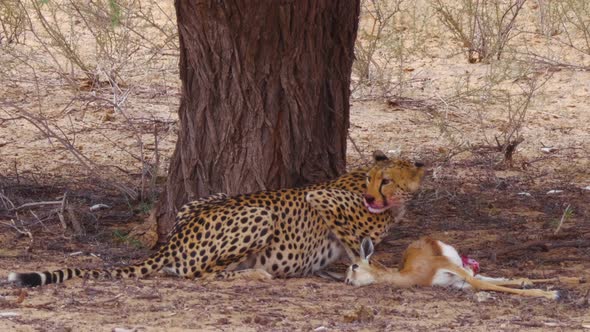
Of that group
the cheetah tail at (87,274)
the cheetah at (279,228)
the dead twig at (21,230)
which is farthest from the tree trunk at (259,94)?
the cheetah tail at (87,274)

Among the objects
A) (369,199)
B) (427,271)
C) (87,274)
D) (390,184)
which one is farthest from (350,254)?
(87,274)

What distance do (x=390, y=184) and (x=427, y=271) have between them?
736mm

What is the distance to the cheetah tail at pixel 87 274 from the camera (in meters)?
4.98

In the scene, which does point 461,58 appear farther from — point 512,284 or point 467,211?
point 512,284

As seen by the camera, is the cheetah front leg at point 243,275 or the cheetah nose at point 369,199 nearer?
the cheetah front leg at point 243,275

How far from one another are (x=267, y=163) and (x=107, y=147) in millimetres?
3102

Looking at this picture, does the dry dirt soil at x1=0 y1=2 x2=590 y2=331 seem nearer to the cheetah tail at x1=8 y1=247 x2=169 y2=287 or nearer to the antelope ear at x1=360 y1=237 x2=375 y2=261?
the cheetah tail at x1=8 y1=247 x2=169 y2=287

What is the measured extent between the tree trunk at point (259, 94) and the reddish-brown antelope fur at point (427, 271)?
920 millimetres

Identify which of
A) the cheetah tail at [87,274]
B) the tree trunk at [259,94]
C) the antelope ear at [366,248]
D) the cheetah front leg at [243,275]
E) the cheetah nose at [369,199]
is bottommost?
the cheetah front leg at [243,275]

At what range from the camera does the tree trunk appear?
19.2 feet

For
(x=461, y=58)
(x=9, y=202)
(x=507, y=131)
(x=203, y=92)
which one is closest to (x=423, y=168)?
(x=203, y=92)

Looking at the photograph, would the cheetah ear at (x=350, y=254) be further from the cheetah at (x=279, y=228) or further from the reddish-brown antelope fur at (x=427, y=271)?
the reddish-brown antelope fur at (x=427, y=271)

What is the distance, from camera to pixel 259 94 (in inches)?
234

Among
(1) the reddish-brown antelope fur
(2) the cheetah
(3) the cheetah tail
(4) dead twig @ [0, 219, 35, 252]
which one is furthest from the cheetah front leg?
(4) dead twig @ [0, 219, 35, 252]
